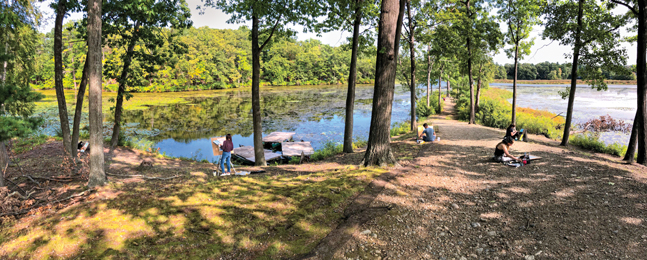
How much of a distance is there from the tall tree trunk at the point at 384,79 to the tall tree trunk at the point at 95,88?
6.88 metres

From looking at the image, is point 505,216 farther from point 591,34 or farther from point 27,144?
point 27,144

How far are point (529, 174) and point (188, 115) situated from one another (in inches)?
1230

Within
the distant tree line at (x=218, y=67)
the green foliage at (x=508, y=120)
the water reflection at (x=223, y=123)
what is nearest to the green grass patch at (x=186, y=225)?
the water reflection at (x=223, y=123)

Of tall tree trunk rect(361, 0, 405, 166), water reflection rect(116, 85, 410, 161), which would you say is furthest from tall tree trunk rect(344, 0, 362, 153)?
water reflection rect(116, 85, 410, 161)

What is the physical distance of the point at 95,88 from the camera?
6535 millimetres

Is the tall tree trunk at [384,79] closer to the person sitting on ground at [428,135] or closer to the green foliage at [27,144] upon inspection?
the person sitting on ground at [428,135]

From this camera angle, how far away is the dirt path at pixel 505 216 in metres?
4.57

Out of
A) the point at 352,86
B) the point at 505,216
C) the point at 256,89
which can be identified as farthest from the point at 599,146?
the point at 256,89

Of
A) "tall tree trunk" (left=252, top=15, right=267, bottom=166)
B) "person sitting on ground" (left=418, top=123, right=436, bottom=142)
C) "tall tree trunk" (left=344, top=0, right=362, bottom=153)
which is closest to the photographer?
"tall tree trunk" (left=252, top=15, right=267, bottom=166)

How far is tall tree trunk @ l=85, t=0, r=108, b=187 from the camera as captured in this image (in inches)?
253

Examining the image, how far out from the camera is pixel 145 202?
589 centimetres

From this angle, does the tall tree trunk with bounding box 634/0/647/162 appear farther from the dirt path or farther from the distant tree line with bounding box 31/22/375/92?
the distant tree line with bounding box 31/22/375/92

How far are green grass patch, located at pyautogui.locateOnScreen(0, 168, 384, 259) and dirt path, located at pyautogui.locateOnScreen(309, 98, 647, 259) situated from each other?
0.68 m

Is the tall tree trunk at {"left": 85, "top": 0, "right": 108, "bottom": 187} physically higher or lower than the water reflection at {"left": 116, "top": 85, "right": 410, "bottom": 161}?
higher
